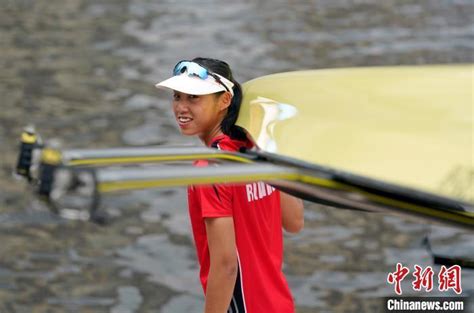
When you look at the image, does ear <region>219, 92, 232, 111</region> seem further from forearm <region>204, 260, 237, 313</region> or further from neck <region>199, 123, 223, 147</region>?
forearm <region>204, 260, 237, 313</region>

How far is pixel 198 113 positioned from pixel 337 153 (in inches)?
23.1

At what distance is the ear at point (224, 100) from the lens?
430 centimetres

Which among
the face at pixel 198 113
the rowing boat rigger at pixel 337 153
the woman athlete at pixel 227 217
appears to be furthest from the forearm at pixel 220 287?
the face at pixel 198 113

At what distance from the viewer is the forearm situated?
13.5 feet

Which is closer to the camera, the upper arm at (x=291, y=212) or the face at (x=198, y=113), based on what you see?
the face at (x=198, y=113)

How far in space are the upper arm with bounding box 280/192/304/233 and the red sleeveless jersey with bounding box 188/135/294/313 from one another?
0.86ft

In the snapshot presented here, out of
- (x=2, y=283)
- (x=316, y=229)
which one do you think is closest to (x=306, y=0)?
(x=316, y=229)

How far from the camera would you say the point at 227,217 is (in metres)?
4.09

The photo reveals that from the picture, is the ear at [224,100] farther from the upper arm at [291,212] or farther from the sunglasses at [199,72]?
the upper arm at [291,212]

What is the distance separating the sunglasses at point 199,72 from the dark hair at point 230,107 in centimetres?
2

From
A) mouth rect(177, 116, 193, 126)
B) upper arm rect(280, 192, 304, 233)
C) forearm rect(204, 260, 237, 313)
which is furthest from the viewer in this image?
upper arm rect(280, 192, 304, 233)

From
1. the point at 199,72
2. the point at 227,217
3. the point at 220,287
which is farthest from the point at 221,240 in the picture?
the point at 199,72

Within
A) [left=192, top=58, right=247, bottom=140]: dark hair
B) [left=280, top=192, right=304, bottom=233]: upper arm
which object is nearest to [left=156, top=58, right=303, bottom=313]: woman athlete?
[left=192, top=58, right=247, bottom=140]: dark hair

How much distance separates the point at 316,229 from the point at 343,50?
6.00 metres
